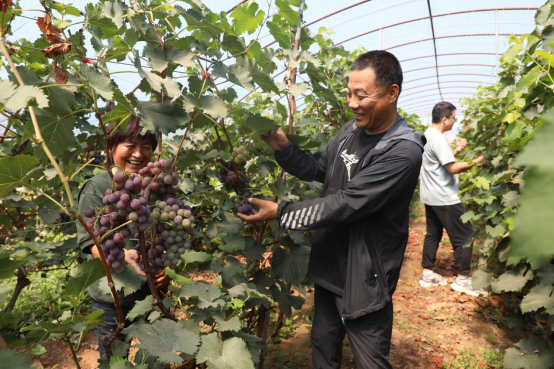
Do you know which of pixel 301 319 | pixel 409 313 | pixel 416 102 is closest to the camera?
pixel 301 319

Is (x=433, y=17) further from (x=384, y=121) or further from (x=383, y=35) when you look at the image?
(x=384, y=121)

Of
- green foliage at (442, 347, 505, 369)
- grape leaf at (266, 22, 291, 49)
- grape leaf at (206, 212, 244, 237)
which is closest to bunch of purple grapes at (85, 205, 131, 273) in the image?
grape leaf at (206, 212, 244, 237)

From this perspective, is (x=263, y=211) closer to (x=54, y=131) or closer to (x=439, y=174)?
(x=54, y=131)

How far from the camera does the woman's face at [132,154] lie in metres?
1.88

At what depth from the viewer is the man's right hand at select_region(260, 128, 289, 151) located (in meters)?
2.08

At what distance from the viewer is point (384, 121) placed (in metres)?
2.07

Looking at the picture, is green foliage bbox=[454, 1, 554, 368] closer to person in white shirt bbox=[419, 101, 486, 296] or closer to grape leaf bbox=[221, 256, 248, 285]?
person in white shirt bbox=[419, 101, 486, 296]

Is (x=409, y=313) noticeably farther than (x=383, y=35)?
No

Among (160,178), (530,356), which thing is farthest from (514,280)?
(160,178)

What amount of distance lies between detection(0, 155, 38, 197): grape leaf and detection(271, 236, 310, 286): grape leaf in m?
1.45

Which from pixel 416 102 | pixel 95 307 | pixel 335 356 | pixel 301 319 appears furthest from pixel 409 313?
pixel 416 102

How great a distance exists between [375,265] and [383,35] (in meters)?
13.5

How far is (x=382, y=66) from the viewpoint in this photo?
193cm

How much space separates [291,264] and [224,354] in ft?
3.06
